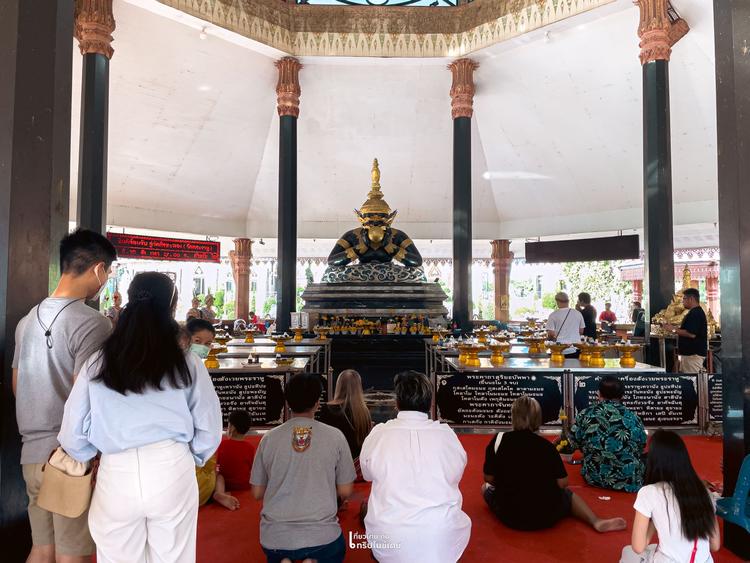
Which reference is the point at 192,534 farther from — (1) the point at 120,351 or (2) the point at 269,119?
(2) the point at 269,119

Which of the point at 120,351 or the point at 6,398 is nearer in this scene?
the point at 120,351

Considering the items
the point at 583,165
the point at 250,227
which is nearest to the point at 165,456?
the point at 583,165

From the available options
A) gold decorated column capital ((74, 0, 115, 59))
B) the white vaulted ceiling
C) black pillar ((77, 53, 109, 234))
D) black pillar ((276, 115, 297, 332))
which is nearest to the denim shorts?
black pillar ((77, 53, 109, 234))

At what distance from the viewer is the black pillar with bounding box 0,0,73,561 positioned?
7.48ft

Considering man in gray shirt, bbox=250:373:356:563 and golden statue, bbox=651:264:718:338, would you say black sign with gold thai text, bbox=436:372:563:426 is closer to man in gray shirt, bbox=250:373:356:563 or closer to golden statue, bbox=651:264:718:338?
man in gray shirt, bbox=250:373:356:563

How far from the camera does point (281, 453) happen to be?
2.32m

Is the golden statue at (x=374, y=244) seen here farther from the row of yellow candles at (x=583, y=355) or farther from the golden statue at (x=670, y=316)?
the row of yellow candles at (x=583, y=355)

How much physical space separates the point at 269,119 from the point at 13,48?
1081cm

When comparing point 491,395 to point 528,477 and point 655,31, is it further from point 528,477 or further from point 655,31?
point 655,31

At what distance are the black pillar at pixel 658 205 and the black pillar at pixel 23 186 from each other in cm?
730

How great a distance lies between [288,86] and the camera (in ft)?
36.3

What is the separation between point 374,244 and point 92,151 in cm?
506

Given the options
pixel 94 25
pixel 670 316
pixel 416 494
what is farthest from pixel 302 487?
pixel 94 25

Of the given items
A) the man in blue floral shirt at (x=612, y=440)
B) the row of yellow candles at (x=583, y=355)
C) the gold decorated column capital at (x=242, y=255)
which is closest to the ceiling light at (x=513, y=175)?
the gold decorated column capital at (x=242, y=255)
